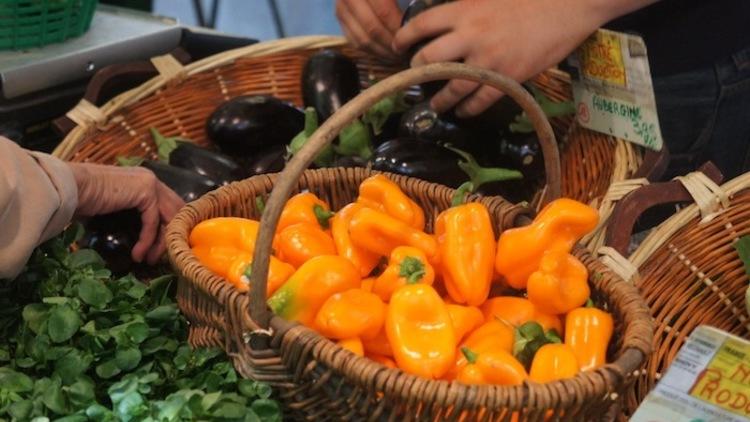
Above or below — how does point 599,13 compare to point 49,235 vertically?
above

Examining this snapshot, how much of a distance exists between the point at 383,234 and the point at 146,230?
459 millimetres

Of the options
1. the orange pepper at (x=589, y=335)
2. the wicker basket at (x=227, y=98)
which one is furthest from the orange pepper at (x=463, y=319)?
the wicker basket at (x=227, y=98)

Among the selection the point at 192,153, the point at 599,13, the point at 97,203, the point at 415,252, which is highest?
the point at 599,13

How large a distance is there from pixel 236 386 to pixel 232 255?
19 centimetres

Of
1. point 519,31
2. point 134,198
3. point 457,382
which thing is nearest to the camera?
point 457,382

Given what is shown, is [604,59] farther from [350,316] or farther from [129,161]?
[129,161]

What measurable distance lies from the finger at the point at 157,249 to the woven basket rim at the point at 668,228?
74cm

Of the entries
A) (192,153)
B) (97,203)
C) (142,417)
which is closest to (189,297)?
(142,417)

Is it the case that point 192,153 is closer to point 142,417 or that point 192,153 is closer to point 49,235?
point 49,235

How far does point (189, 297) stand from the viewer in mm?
1124

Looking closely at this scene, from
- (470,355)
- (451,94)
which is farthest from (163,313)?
(451,94)

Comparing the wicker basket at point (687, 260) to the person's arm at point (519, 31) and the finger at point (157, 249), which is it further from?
the finger at point (157, 249)

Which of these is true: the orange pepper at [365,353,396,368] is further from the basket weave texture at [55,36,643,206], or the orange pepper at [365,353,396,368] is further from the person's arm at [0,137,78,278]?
the basket weave texture at [55,36,643,206]

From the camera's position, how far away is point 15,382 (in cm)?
100
